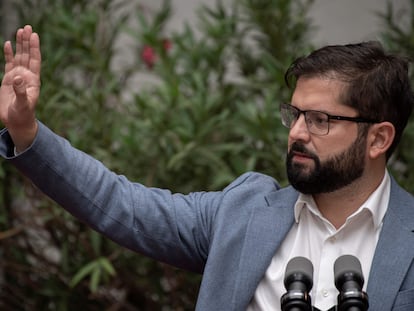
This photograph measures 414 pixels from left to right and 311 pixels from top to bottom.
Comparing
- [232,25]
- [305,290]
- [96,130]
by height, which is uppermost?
[232,25]

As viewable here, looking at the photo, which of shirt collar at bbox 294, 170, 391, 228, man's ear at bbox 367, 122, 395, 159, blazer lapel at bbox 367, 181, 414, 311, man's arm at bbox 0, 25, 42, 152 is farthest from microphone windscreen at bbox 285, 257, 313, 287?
man's arm at bbox 0, 25, 42, 152

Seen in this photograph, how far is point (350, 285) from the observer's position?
6.20 ft

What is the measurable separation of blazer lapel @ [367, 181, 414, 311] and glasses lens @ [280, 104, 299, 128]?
13.8 inches

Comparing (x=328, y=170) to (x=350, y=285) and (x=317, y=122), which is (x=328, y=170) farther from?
(x=350, y=285)

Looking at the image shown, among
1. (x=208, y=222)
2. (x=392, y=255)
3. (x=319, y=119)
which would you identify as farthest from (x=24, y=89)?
(x=392, y=255)

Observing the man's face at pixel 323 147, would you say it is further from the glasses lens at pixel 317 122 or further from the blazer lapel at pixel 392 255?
the blazer lapel at pixel 392 255

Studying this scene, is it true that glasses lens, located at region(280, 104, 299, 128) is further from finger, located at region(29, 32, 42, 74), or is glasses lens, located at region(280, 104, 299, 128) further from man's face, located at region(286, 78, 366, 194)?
finger, located at region(29, 32, 42, 74)

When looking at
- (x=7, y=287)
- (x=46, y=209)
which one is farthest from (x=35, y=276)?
(x=46, y=209)

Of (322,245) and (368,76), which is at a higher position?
(368,76)

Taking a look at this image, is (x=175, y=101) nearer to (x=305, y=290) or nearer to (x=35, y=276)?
(x=35, y=276)

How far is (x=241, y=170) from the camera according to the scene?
12.0ft

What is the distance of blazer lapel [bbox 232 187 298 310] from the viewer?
7.80 ft

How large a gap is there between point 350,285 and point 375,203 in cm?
56

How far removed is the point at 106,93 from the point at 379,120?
6.21 feet
